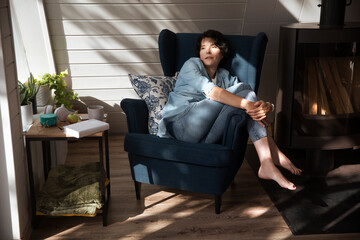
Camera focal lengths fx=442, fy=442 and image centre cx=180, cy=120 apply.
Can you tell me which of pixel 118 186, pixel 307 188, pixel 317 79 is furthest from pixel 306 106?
pixel 118 186

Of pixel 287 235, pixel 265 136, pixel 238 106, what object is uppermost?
pixel 238 106

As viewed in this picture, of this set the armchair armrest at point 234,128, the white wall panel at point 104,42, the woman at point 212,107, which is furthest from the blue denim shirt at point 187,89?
the white wall panel at point 104,42

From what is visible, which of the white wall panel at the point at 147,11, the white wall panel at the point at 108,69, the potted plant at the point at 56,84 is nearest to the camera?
the potted plant at the point at 56,84

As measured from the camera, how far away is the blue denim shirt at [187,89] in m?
2.75

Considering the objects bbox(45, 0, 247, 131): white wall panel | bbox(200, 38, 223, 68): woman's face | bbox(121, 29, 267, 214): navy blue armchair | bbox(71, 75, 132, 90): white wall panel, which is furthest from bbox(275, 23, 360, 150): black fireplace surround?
bbox(71, 75, 132, 90): white wall panel

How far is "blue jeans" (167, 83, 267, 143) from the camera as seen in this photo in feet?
8.60

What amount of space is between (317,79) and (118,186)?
5.19 feet

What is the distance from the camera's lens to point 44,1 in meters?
3.29

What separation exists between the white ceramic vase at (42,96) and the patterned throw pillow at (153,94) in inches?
27.4

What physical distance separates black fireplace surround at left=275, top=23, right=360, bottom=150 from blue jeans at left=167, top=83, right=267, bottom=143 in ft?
1.87

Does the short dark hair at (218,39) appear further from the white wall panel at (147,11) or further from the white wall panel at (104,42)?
the white wall panel at (104,42)

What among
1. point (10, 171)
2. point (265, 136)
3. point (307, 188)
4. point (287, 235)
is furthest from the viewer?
point (307, 188)

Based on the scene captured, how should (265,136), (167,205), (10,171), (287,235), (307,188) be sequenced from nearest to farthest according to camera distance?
(10,171), (287,235), (265,136), (167,205), (307,188)

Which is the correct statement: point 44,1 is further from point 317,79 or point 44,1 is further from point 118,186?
point 317,79
